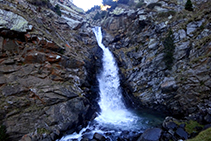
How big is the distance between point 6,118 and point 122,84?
19.4 m

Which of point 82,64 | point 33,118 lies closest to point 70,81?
point 82,64

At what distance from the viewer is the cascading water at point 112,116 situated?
14.9 metres

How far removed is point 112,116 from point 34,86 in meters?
12.2

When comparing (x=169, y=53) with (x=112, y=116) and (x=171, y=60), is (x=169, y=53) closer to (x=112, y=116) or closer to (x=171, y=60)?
(x=171, y=60)

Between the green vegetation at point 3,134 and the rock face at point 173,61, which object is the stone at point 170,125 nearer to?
the rock face at point 173,61

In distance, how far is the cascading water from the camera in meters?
14.9

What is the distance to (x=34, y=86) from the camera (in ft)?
49.1

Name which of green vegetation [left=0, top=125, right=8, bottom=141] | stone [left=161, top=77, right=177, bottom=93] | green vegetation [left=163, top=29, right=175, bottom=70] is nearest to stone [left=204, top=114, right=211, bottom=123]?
stone [left=161, top=77, right=177, bottom=93]

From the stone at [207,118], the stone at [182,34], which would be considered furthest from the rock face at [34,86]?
the stone at [182,34]

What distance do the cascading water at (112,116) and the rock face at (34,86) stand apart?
175cm

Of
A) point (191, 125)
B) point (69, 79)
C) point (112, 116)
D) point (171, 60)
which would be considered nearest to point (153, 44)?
point (171, 60)

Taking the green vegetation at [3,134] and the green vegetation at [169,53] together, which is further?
the green vegetation at [169,53]

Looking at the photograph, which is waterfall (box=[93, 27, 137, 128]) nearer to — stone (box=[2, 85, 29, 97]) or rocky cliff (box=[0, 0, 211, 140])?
rocky cliff (box=[0, 0, 211, 140])


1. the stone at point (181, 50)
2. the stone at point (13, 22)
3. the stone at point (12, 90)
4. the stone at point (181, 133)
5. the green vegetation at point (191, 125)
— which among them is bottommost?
the stone at point (181, 133)
